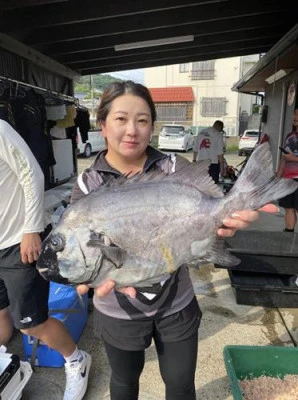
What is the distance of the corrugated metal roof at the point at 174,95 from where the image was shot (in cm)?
3288

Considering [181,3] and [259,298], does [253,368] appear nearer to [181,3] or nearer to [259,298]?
[259,298]

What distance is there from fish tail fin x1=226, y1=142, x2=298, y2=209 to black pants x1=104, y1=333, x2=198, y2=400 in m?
0.79

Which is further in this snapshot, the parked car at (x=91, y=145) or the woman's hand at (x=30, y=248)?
the parked car at (x=91, y=145)

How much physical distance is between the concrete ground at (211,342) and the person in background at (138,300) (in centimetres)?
94

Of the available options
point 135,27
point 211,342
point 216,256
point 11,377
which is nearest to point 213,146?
point 135,27

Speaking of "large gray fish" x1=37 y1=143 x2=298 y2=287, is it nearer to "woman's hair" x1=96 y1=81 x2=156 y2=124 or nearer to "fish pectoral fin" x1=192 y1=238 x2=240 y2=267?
"fish pectoral fin" x1=192 y1=238 x2=240 y2=267

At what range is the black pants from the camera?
1.75 meters

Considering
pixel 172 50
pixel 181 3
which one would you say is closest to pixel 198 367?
pixel 181 3

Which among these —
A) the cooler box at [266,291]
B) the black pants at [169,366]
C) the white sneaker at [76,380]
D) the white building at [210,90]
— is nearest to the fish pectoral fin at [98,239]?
the black pants at [169,366]

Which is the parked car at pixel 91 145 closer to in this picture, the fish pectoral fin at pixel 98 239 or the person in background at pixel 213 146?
the person in background at pixel 213 146

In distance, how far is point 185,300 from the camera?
1.75 meters

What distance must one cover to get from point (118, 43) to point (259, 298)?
16.0 ft

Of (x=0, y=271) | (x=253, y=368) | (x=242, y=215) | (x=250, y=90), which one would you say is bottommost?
(x=253, y=368)

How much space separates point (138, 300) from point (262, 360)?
1432mm
